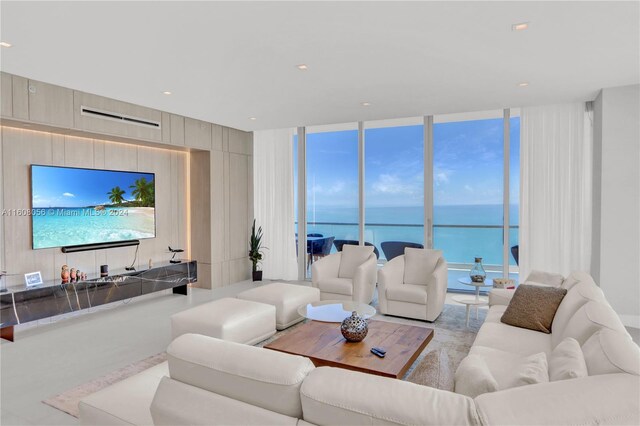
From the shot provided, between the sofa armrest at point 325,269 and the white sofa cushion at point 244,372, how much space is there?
12.0 feet

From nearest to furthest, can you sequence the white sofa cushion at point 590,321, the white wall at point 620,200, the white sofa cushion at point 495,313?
the white sofa cushion at point 590,321
the white sofa cushion at point 495,313
the white wall at point 620,200

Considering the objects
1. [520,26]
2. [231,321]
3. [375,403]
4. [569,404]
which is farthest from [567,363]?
[231,321]

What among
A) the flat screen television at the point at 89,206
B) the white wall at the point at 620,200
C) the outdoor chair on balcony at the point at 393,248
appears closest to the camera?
the white wall at the point at 620,200

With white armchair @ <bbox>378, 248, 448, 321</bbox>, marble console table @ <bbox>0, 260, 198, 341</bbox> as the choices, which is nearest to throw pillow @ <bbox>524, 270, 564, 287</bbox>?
white armchair @ <bbox>378, 248, 448, 321</bbox>

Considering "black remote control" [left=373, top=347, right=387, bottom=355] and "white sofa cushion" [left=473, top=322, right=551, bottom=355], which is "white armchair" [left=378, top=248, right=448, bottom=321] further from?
"black remote control" [left=373, top=347, right=387, bottom=355]

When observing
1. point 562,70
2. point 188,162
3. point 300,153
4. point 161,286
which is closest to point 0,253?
point 161,286

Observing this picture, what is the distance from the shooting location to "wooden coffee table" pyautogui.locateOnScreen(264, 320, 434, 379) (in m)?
2.61

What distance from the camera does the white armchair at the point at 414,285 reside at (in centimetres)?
450

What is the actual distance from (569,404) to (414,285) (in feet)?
12.3

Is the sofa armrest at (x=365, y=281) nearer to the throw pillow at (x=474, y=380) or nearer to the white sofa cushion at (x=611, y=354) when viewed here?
the throw pillow at (x=474, y=380)

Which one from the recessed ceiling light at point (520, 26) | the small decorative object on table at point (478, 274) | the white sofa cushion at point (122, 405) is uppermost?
the recessed ceiling light at point (520, 26)

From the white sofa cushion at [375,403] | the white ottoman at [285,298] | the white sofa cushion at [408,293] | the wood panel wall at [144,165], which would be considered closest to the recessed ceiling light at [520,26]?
the white sofa cushion at [375,403]

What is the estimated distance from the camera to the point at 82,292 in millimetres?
4617

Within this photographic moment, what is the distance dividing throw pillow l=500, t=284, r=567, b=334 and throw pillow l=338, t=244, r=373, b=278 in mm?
2454
